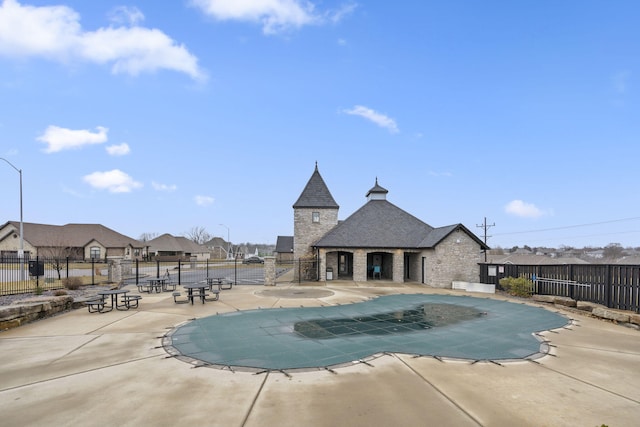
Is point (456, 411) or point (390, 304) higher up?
point (456, 411)

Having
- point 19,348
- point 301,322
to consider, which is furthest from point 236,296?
A: point 19,348

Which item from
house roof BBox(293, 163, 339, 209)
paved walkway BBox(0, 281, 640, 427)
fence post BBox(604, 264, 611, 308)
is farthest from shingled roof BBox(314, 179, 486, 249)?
paved walkway BBox(0, 281, 640, 427)

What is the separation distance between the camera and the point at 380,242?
Result: 78.4ft

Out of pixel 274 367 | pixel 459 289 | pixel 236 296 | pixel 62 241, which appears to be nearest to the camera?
pixel 274 367

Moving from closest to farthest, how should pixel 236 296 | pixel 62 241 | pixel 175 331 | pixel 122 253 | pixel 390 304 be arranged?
pixel 175 331, pixel 390 304, pixel 236 296, pixel 62 241, pixel 122 253

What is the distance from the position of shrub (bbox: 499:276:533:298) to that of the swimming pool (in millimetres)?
3614

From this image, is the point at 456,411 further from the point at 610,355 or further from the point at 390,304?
the point at 390,304

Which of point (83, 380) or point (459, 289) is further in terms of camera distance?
point (459, 289)

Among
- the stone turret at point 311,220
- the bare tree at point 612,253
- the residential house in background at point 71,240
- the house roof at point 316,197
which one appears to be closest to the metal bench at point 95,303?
the stone turret at point 311,220

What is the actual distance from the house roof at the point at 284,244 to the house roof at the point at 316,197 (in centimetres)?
3078

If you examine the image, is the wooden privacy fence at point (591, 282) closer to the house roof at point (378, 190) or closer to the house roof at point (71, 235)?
the house roof at point (378, 190)

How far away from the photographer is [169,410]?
4605 millimetres

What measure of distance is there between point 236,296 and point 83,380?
10427mm

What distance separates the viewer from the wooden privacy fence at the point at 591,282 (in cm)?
1240
